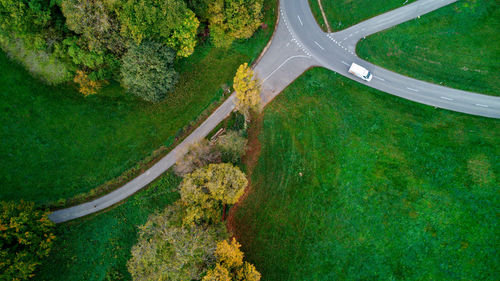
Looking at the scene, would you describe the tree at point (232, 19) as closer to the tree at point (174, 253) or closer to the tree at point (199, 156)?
the tree at point (199, 156)

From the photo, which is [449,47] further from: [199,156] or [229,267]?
[229,267]

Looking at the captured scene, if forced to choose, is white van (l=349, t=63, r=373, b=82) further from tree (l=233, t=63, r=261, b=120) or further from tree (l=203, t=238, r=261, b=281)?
tree (l=203, t=238, r=261, b=281)

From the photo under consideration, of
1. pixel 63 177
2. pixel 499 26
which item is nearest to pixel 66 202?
pixel 63 177

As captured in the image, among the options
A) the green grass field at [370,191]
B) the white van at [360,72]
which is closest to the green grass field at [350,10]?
the white van at [360,72]

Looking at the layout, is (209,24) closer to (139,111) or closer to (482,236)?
(139,111)

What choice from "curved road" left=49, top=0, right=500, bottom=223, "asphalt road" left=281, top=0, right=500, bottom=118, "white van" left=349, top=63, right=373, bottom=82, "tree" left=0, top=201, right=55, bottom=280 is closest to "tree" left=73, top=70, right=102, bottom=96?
"curved road" left=49, top=0, right=500, bottom=223

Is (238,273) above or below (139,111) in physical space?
below

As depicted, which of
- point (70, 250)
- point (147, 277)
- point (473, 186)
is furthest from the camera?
point (70, 250)

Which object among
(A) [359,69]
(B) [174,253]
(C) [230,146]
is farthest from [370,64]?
(B) [174,253]
